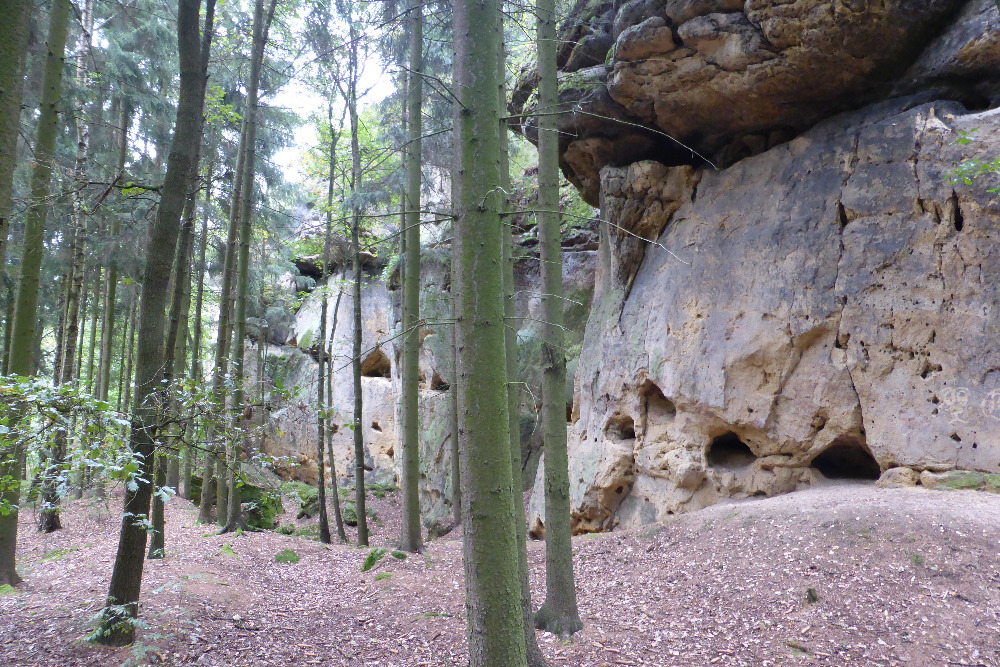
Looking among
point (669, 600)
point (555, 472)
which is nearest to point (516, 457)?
point (555, 472)

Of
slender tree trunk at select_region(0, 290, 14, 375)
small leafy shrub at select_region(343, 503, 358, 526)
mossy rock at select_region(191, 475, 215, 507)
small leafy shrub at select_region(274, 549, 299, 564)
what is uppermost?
slender tree trunk at select_region(0, 290, 14, 375)

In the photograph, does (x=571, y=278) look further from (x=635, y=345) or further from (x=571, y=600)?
(x=571, y=600)

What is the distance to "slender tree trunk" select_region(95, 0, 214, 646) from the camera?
4867 mm

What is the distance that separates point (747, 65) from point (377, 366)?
15606 millimetres

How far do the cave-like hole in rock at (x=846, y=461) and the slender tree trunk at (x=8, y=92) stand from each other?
10.2 metres

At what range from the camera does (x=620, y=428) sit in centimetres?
1166

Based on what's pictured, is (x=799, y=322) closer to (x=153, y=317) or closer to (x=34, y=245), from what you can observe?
(x=153, y=317)

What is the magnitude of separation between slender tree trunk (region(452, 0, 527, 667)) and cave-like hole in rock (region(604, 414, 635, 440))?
8464 mm

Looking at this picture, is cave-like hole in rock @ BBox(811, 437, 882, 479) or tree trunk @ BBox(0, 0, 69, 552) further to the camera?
cave-like hole in rock @ BBox(811, 437, 882, 479)

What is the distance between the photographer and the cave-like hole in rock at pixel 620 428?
11511mm

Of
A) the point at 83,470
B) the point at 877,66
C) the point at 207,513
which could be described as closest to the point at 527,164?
the point at 877,66

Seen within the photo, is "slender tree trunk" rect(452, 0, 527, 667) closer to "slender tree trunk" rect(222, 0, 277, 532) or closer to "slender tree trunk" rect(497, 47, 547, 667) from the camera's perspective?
"slender tree trunk" rect(497, 47, 547, 667)

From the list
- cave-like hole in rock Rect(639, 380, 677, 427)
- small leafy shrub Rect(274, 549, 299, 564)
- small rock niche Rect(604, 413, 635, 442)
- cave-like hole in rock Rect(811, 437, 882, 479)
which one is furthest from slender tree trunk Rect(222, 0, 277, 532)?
cave-like hole in rock Rect(811, 437, 882, 479)

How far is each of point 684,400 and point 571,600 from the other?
494 cm
